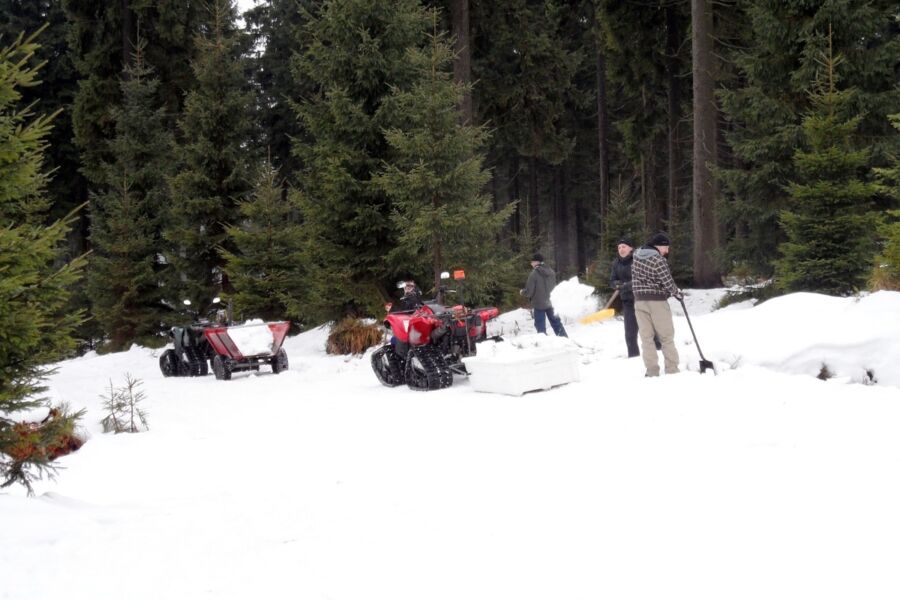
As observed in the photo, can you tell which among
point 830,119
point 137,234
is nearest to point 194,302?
point 137,234

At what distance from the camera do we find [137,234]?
22484 millimetres

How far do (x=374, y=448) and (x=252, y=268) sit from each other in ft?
44.2

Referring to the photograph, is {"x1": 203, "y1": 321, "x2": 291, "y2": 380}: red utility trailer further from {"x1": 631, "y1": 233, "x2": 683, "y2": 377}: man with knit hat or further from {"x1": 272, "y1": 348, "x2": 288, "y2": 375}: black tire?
{"x1": 631, "y1": 233, "x2": 683, "y2": 377}: man with knit hat

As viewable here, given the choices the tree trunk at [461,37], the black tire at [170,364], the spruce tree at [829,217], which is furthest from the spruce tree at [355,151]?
the spruce tree at [829,217]

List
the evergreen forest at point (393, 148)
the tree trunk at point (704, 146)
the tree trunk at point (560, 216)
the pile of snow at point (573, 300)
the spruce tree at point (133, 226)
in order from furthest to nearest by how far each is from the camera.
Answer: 1. the tree trunk at point (560, 216)
2. the spruce tree at point (133, 226)
3. the pile of snow at point (573, 300)
4. the tree trunk at point (704, 146)
5. the evergreen forest at point (393, 148)

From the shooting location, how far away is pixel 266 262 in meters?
19.3

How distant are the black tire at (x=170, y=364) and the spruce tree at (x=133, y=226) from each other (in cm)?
662

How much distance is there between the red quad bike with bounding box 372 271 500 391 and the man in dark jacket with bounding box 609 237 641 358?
6.66 feet

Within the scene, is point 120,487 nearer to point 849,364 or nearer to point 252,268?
point 849,364

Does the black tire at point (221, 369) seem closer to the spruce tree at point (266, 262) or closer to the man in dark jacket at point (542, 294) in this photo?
the spruce tree at point (266, 262)

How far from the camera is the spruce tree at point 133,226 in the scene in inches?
870

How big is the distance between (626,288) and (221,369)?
7507mm

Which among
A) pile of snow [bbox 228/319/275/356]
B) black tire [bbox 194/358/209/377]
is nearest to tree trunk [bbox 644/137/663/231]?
pile of snow [bbox 228/319/275/356]

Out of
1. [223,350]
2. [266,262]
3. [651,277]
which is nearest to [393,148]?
[266,262]
